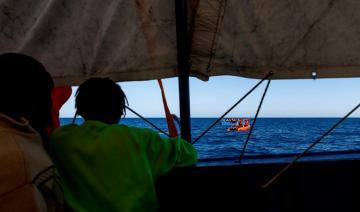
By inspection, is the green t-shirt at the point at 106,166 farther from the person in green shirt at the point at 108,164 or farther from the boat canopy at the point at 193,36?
the boat canopy at the point at 193,36

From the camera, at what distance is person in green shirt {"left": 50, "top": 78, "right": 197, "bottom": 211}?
164cm

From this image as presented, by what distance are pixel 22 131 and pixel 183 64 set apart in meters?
1.71

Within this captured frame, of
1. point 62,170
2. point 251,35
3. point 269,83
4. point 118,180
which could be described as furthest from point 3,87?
point 269,83

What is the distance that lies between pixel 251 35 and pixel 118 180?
1.68 metres

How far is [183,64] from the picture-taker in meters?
2.80

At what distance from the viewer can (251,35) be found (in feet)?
8.96

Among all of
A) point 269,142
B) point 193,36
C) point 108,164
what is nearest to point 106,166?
point 108,164

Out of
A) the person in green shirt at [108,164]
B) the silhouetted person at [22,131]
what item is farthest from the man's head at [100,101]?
the silhouetted person at [22,131]

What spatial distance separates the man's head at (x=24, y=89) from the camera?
1321mm

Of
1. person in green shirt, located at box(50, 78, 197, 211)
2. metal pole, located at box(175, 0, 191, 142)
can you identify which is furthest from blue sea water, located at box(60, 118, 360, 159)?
person in green shirt, located at box(50, 78, 197, 211)

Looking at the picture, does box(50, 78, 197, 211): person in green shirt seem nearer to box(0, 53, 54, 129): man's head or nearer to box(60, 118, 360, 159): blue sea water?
box(0, 53, 54, 129): man's head

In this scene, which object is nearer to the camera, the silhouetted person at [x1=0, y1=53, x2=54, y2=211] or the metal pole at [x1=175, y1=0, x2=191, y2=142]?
the silhouetted person at [x1=0, y1=53, x2=54, y2=211]

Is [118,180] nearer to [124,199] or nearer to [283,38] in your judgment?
[124,199]

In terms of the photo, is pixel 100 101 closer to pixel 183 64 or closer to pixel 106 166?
pixel 106 166
